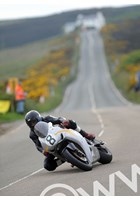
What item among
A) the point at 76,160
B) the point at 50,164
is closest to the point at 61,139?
the point at 76,160

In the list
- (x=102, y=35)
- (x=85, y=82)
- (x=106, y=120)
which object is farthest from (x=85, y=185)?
(x=85, y=82)

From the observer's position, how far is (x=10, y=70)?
51938mm

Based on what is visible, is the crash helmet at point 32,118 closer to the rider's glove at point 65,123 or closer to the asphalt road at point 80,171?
the rider's glove at point 65,123

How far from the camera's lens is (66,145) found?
13.5m

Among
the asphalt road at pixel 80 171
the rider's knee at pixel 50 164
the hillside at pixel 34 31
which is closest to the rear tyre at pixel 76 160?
the asphalt road at pixel 80 171

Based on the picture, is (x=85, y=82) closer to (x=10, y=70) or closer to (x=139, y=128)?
(x=10, y=70)

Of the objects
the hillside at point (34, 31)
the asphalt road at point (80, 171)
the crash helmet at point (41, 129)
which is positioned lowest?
the asphalt road at point (80, 171)

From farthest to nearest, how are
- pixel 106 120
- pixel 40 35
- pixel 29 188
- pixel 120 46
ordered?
pixel 40 35, pixel 120 46, pixel 106 120, pixel 29 188

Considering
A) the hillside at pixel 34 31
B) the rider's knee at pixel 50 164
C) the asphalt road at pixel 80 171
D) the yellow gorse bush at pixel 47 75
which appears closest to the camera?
the asphalt road at pixel 80 171

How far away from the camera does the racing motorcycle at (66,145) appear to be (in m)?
13.4

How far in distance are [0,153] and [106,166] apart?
23.0 ft

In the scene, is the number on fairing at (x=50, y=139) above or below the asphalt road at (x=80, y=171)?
above

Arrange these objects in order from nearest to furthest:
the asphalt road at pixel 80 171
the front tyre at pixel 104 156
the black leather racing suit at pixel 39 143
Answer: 1. the asphalt road at pixel 80 171
2. the black leather racing suit at pixel 39 143
3. the front tyre at pixel 104 156

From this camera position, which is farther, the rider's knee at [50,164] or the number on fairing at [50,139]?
the rider's knee at [50,164]
